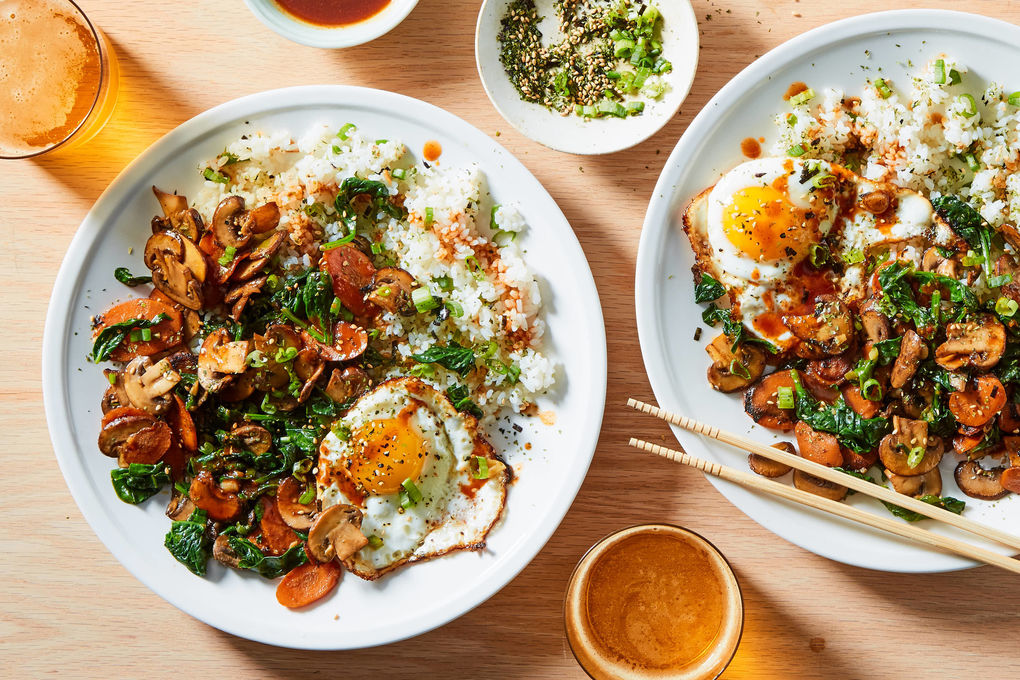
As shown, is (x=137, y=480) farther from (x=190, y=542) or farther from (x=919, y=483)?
(x=919, y=483)

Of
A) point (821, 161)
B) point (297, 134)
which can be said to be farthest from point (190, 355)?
point (821, 161)

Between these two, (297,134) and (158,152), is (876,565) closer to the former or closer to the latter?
(297,134)

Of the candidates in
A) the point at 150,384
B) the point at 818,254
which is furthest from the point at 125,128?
the point at 818,254

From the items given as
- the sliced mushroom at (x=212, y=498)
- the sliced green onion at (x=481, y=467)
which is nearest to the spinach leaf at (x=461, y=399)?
the sliced green onion at (x=481, y=467)

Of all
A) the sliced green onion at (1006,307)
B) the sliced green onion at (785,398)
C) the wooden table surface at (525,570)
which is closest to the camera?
the sliced green onion at (1006,307)

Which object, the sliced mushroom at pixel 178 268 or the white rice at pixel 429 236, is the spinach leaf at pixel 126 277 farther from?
the white rice at pixel 429 236

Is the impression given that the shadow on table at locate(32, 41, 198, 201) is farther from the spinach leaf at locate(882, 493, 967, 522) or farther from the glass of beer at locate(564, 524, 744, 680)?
the spinach leaf at locate(882, 493, 967, 522)

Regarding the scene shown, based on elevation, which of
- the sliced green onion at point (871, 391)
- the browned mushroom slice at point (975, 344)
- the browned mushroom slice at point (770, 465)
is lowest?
the browned mushroom slice at point (770, 465)

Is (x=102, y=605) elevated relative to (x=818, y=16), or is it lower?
lower
